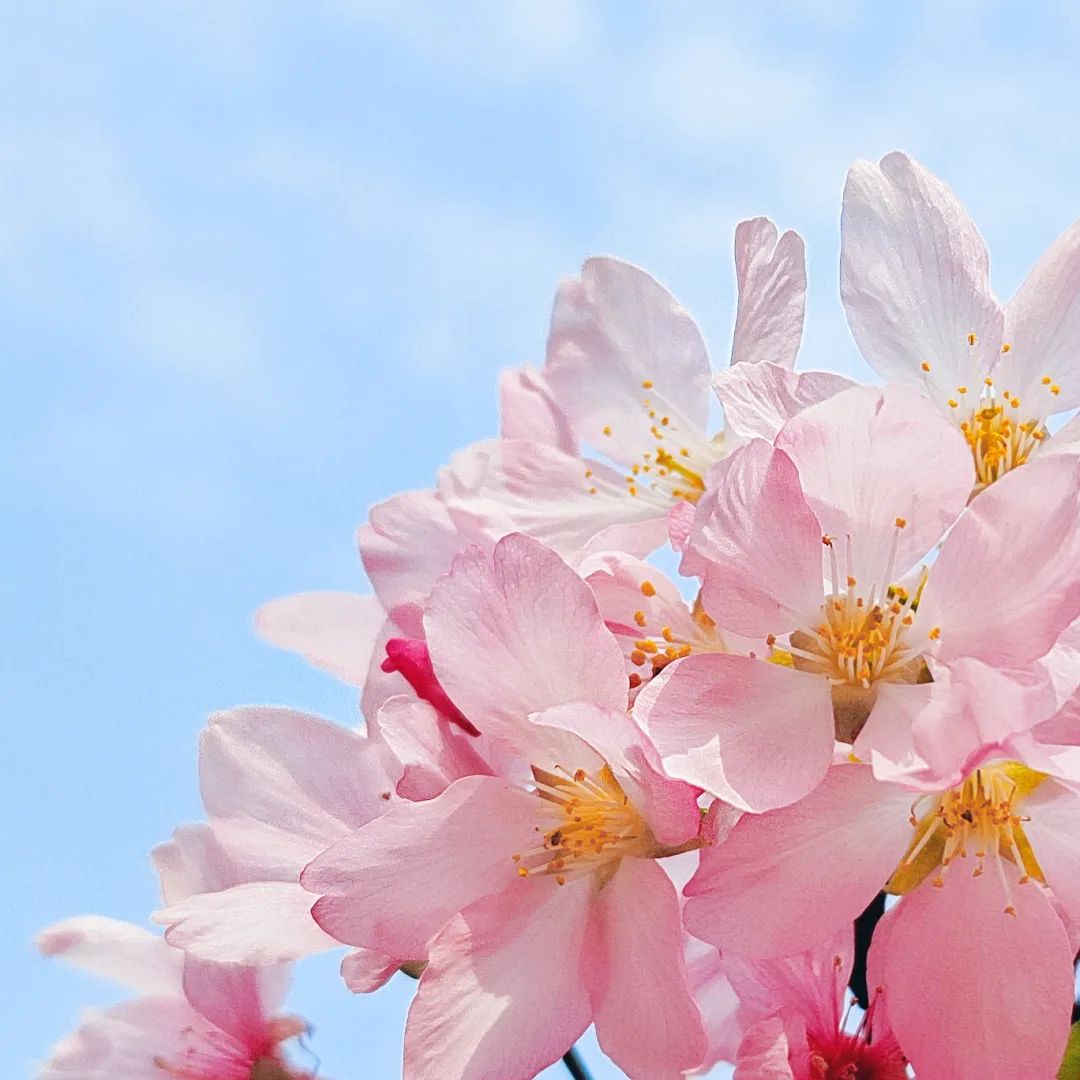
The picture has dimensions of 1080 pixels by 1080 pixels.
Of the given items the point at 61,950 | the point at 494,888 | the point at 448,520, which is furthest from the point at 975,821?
the point at 61,950

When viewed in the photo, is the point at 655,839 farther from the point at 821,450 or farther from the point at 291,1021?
the point at 291,1021

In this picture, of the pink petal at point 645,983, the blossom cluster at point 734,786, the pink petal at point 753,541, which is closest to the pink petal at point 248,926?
the blossom cluster at point 734,786

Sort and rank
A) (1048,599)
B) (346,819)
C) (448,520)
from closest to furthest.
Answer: (1048,599)
(346,819)
(448,520)

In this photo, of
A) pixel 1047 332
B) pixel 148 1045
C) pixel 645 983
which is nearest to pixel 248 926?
pixel 645 983

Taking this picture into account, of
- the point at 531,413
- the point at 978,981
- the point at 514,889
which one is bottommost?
the point at 978,981

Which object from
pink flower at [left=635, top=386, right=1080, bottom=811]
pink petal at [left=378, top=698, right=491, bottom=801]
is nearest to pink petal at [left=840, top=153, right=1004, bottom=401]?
pink flower at [left=635, top=386, right=1080, bottom=811]

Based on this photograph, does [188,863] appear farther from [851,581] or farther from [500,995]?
[851,581]
